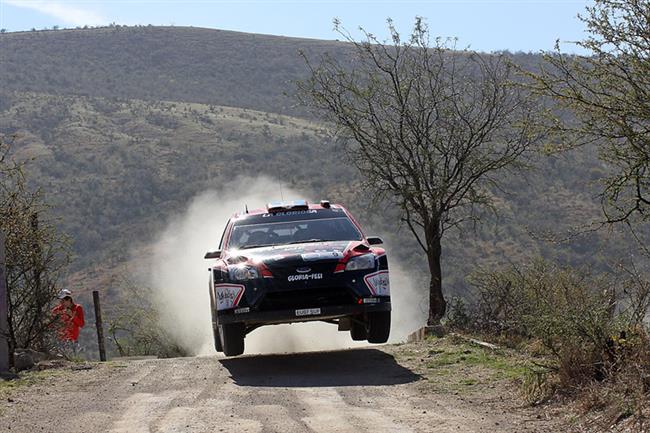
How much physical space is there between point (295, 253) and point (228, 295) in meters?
0.93

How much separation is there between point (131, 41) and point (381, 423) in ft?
334

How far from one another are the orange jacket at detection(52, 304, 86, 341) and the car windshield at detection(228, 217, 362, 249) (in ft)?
12.2

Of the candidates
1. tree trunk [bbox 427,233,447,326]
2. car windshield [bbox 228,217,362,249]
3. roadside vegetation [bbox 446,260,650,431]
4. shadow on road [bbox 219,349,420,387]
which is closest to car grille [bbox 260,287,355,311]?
shadow on road [bbox 219,349,420,387]

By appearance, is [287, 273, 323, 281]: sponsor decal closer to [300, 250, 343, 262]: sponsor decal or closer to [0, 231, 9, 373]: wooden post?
[300, 250, 343, 262]: sponsor decal

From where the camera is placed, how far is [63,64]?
315 ft

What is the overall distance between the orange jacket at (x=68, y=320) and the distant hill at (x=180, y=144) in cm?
360

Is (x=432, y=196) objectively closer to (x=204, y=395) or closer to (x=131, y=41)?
(x=204, y=395)

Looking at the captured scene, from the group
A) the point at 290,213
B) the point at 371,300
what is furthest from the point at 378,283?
the point at 290,213

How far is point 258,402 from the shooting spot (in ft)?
31.9

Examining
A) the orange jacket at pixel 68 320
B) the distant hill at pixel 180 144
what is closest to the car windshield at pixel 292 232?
the orange jacket at pixel 68 320

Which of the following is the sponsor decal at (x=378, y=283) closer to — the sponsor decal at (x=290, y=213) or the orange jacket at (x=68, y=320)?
the sponsor decal at (x=290, y=213)

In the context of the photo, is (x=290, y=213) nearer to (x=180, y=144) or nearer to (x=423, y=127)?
(x=423, y=127)

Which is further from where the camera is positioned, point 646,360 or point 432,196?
point 432,196

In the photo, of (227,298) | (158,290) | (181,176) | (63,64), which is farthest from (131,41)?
(227,298)
